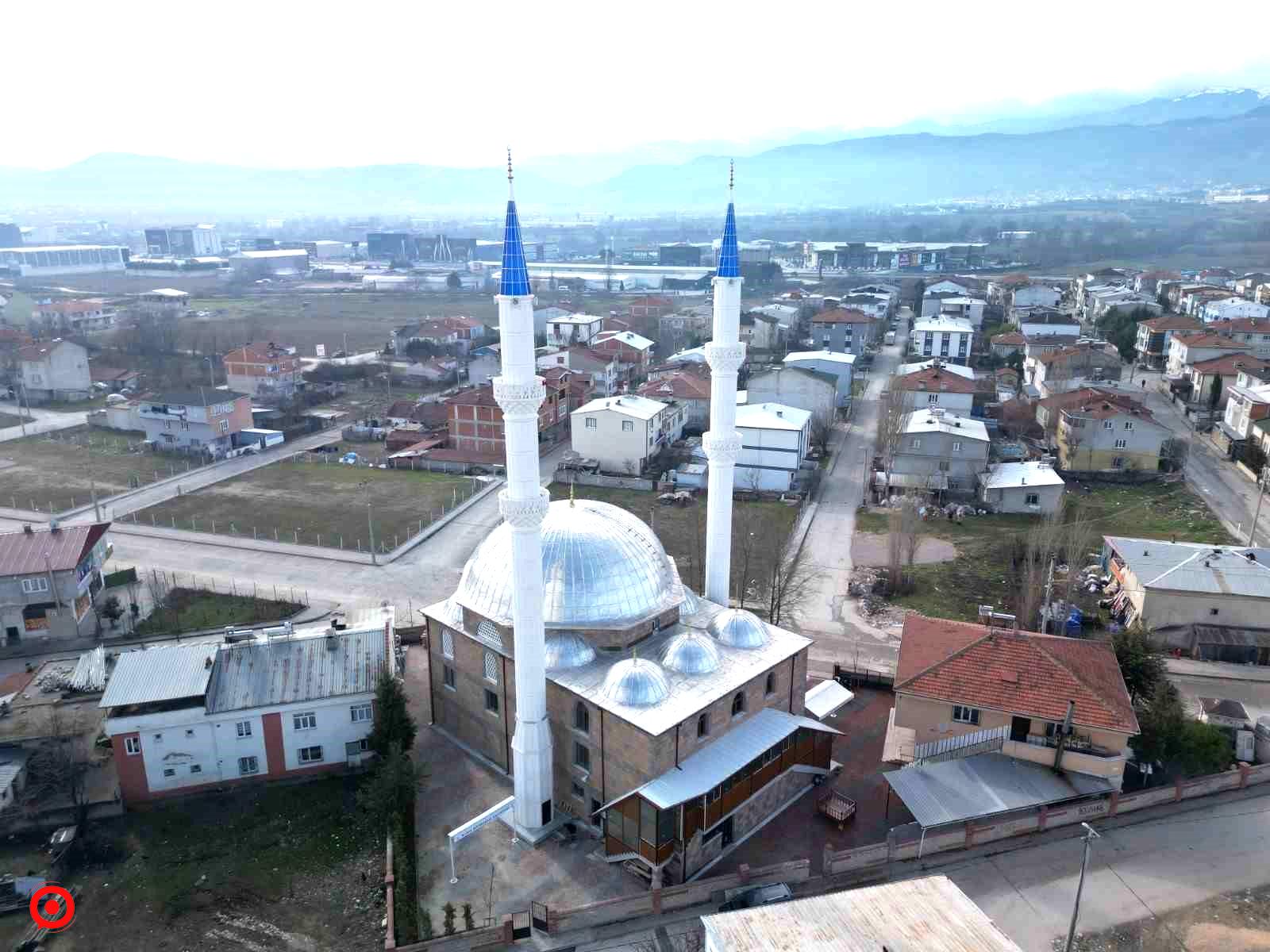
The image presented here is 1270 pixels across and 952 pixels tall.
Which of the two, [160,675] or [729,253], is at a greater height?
[729,253]

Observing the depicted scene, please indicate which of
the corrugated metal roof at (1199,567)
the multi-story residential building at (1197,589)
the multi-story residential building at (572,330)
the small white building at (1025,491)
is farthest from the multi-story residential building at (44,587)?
the multi-story residential building at (572,330)

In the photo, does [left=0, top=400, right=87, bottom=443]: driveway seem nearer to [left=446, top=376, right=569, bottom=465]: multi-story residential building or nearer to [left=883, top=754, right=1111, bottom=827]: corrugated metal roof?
[left=446, top=376, right=569, bottom=465]: multi-story residential building

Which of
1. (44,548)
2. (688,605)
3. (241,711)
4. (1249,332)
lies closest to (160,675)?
(241,711)

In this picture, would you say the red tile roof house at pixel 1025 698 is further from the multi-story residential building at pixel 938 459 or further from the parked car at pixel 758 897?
the multi-story residential building at pixel 938 459

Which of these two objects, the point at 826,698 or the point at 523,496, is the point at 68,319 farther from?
the point at 826,698

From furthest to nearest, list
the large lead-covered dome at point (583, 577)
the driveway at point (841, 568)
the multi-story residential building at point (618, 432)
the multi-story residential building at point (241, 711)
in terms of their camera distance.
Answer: the multi-story residential building at point (618, 432), the driveway at point (841, 568), the large lead-covered dome at point (583, 577), the multi-story residential building at point (241, 711)
